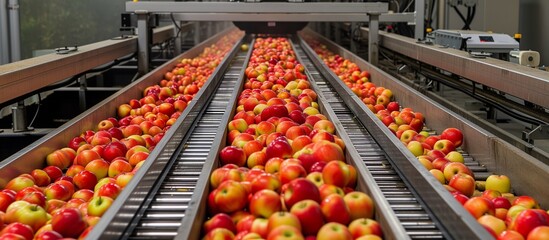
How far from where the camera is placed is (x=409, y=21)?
8.70m

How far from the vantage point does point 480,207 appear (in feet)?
8.39

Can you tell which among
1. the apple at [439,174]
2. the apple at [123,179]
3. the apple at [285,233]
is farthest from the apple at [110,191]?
the apple at [439,174]

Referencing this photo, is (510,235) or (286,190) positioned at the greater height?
(286,190)

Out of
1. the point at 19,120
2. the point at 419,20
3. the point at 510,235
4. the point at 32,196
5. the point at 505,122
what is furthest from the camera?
the point at 419,20

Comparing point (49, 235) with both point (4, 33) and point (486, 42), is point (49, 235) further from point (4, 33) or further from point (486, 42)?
point (4, 33)

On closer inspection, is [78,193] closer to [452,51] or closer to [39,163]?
[39,163]

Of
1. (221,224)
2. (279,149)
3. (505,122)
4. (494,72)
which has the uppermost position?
(494,72)

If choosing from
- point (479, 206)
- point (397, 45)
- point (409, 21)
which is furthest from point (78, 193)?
point (409, 21)

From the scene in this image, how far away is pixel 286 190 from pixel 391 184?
738 millimetres

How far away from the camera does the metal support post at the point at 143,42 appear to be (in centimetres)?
788

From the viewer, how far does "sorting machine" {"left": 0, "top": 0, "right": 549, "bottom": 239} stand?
2.29m

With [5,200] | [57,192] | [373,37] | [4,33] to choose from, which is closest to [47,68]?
[57,192]

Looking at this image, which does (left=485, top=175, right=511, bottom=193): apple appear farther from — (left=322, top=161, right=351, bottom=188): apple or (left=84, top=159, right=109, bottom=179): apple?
(left=84, top=159, right=109, bottom=179): apple

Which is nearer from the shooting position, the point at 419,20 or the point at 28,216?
the point at 28,216
